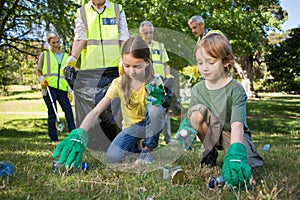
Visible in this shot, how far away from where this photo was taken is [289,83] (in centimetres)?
1406

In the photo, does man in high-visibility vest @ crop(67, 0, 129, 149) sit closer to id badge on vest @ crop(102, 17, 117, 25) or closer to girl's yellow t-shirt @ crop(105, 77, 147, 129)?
id badge on vest @ crop(102, 17, 117, 25)

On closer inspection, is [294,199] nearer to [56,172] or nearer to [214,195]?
[214,195]

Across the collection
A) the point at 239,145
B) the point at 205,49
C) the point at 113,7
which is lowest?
the point at 239,145

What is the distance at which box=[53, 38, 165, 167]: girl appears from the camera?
118 inches

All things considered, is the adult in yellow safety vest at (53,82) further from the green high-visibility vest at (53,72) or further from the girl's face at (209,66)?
the girl's face at (209,66)

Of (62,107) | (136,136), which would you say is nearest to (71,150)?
(136,136)

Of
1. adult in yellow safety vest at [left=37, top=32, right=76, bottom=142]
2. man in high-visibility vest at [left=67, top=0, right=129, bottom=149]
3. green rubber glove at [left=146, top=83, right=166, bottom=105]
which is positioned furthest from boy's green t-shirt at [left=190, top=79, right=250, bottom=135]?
adult in yellow safety vest at [left=37, top=32, right=76, bottom=142]

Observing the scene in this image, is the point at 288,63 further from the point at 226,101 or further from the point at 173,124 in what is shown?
the point at 226,101

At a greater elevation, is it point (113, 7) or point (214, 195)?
point (113, 7)

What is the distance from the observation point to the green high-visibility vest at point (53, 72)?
19.0 ft

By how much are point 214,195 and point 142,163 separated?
3.01 ft

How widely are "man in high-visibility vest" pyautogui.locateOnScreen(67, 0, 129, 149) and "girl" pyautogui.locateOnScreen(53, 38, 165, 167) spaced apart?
56 cm

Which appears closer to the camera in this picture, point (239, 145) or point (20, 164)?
point (239, 145)

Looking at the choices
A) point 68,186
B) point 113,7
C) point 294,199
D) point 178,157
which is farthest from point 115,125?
point 294,199
